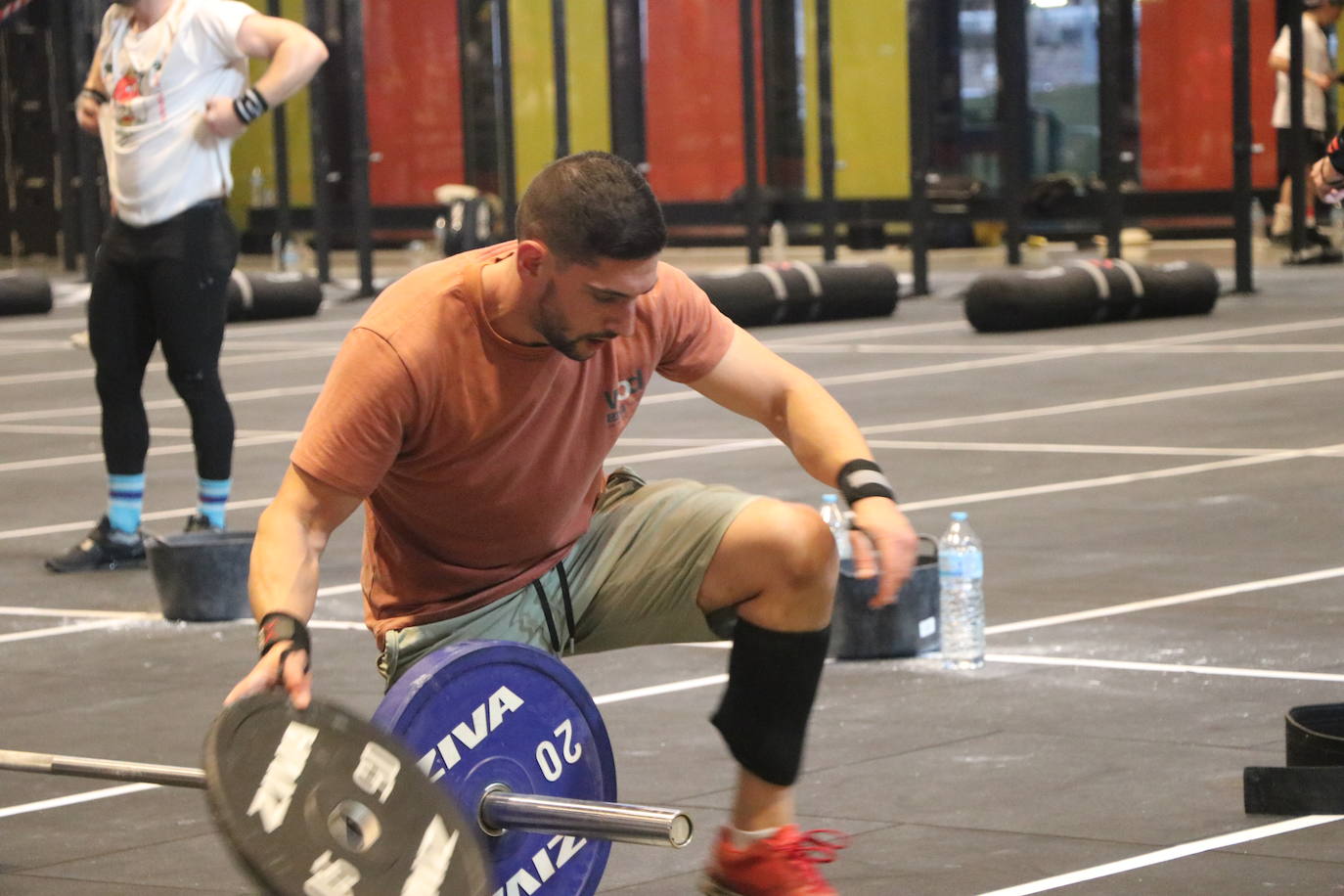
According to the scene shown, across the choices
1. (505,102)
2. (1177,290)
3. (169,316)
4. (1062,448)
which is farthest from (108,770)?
(505,102)

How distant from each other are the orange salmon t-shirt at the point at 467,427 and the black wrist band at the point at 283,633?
8.7 inches

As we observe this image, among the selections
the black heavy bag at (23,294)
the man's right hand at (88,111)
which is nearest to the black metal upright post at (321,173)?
the black heavy bag at (23,294)

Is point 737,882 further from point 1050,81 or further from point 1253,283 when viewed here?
point 1050,81

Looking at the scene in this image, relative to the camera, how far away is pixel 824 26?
54.0ft

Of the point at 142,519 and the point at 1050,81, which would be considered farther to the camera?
the point at 1050,81

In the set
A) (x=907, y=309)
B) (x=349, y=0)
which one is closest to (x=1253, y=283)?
(x=907, y=309)

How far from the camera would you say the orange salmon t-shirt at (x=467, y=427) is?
3059mm

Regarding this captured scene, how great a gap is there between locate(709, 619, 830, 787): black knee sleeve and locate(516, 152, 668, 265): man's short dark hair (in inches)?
24.4

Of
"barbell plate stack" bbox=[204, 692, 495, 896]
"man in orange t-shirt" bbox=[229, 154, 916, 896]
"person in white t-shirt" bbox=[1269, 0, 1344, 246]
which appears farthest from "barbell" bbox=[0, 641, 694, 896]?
"person in white t-shirt" bbox=[1269, 0, 1344, 246]

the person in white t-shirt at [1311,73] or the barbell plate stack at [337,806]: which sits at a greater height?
the person in white t-shirt at [1311,73]

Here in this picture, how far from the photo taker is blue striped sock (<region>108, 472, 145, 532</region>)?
249 inches

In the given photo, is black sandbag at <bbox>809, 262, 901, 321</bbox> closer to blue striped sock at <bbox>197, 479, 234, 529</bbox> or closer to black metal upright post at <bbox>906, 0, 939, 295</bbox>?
black metal upright post at <bbox>906, 0, 939, 295</bbox>

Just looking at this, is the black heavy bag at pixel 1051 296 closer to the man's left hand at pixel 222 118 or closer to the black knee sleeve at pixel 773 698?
the man's left hand at pixel 222 118

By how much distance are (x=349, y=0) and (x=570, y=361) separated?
581 inches
